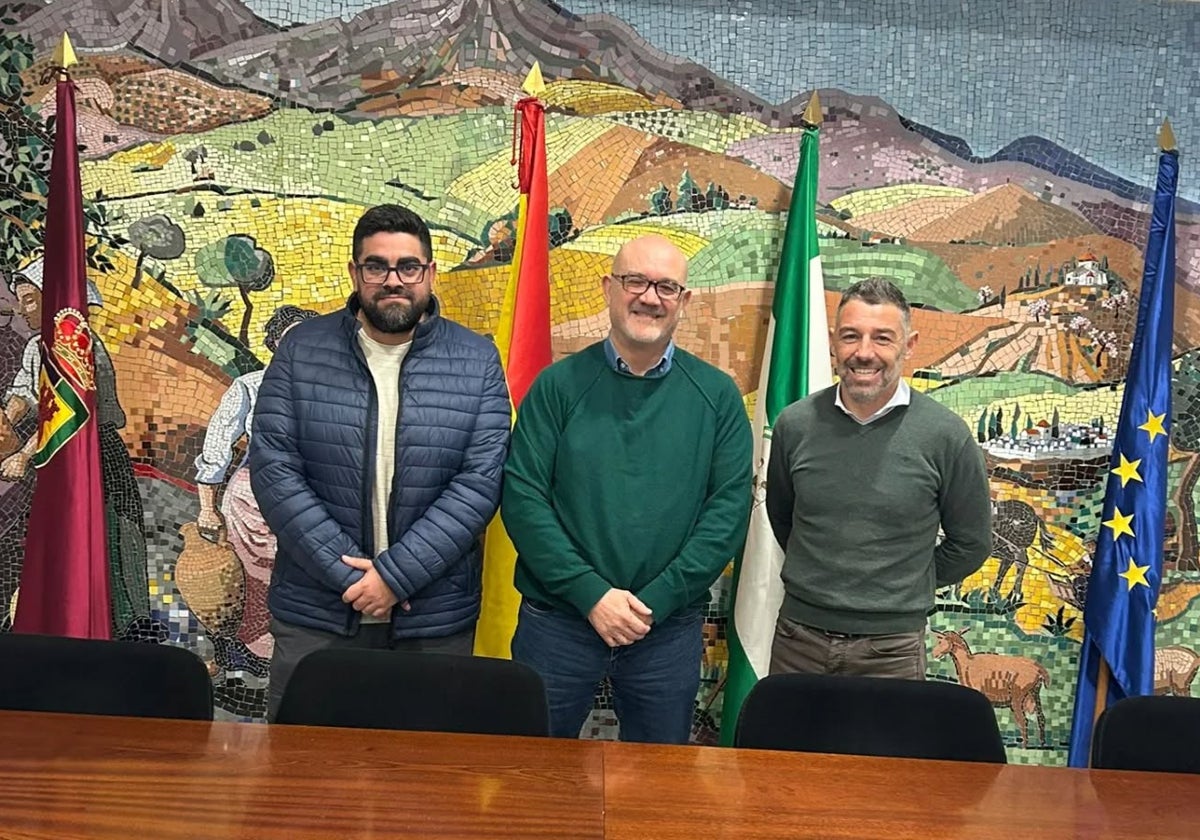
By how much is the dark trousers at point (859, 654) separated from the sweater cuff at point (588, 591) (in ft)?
1.87

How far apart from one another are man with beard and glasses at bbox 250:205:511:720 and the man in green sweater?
15 cm

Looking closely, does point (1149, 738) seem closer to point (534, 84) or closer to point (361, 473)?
point (361, 473)

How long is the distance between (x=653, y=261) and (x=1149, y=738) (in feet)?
4.93

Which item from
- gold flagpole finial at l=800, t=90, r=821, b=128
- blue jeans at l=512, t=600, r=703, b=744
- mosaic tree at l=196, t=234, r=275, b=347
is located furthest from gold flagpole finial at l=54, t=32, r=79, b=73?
gold flagpole finial at l=800, t=90, r=821, b=128

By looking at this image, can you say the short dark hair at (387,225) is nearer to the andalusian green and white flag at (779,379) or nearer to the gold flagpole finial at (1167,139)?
the andalusian green and white flag at (779,379)

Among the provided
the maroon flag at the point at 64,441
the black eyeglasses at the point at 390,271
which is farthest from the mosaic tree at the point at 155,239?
the black eyeglasses at the point at 390,271

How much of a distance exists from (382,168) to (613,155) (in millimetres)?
745

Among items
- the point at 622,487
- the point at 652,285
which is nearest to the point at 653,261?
the point at 652,285

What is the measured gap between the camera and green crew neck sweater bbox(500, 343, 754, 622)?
2.70m

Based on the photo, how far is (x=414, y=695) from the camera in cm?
200

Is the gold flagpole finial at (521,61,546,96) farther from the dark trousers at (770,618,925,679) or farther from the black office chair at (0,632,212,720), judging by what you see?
the black office chair at (0,632,212,720)

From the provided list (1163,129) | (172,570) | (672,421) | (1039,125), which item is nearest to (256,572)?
(172,570)

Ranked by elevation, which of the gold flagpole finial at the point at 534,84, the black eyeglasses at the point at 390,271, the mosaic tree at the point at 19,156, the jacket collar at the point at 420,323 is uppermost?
the gold flagpole finial at the point at 534,84

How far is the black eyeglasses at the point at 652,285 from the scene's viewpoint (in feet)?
8.98
